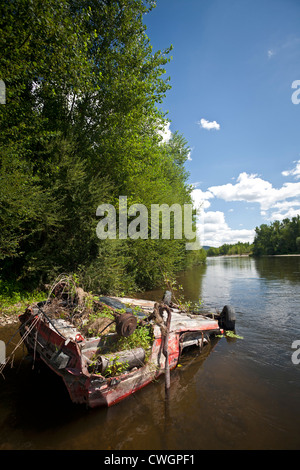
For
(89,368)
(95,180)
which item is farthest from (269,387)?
(95,180)

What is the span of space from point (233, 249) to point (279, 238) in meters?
74.8

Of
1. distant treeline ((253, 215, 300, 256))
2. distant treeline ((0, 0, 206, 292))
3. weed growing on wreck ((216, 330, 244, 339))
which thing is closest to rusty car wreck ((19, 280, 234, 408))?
weed growing on wreck ((216, 330, 244, 339))

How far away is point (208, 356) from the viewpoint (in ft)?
19.2

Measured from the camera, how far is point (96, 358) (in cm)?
386

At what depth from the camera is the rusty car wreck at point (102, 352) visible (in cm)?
340

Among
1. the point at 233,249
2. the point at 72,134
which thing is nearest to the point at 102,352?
the point at 72,134

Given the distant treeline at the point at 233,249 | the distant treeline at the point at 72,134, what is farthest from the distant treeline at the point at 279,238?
the distant treeline at the point at 72,134

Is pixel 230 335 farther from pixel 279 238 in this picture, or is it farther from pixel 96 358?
pixel 279 238

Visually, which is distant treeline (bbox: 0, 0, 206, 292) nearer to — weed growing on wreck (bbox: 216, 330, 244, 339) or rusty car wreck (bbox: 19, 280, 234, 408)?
rusty car wreck (bbox: 19, 280, 234, 408)

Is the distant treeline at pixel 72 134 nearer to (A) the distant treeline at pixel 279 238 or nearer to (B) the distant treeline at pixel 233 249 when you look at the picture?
(A) the distant treeline at pixel 279 238

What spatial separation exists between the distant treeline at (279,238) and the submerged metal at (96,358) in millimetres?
85296

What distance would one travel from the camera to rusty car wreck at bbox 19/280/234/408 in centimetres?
340

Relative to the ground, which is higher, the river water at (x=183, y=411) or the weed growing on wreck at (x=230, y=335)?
the river water at (x=183, y=411)
